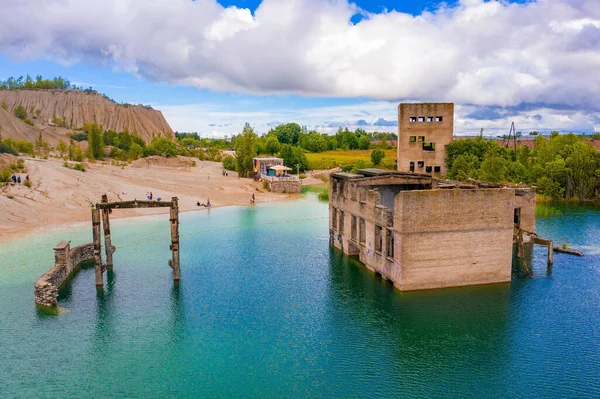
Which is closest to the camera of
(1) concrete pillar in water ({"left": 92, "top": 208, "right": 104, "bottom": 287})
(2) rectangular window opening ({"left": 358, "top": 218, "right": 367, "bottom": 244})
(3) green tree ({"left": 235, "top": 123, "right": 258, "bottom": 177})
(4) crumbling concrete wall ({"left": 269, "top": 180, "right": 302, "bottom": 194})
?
(1) concrete pillar in water ({"left": 92, "top": 208, "right": 104, "bottom": 287})

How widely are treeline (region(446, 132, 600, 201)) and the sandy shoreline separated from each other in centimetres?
3201

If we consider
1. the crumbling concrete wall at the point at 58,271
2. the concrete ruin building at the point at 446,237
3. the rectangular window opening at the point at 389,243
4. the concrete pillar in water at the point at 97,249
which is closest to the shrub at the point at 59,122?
the crumbling concrete wall at the point at 58,271

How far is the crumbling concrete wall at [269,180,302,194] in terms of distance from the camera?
10188cm

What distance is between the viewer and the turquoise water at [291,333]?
80.1 ft

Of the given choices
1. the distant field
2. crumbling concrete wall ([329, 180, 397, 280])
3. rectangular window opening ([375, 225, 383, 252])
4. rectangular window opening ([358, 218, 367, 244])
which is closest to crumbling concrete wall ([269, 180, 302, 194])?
the distant field

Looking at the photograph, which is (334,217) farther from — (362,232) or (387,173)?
(362,232)

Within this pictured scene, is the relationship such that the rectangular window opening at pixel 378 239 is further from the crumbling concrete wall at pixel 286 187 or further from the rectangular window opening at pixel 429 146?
the crumbling concrete wall at pixel 286 187

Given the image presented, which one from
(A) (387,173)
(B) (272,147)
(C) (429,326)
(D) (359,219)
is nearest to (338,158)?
(B) (272,147)

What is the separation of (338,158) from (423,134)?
84266 millimetres

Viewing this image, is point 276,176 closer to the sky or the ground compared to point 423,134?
closer to the ground

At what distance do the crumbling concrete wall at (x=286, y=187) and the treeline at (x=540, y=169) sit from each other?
32.2 meters

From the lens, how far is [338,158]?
162 meters


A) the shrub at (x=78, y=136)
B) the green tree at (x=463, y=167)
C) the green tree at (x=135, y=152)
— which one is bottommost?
the green tree at (x=463, y=167)

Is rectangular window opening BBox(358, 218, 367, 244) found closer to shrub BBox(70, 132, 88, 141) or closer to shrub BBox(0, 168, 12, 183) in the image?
shrub BBox(0, 168, 12, 183)
